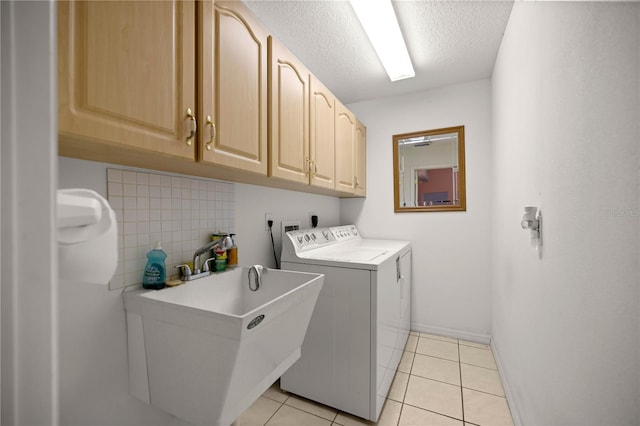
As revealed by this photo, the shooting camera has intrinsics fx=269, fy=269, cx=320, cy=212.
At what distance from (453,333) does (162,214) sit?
2.71 m

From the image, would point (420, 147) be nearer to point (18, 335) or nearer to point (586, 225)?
point (586, 225)

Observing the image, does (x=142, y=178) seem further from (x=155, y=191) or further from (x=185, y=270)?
(x=185, y=270)

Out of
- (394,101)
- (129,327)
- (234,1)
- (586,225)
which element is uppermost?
(394,101)

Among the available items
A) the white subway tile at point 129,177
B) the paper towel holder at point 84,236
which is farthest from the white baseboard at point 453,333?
the paper towel holder at point 84,236

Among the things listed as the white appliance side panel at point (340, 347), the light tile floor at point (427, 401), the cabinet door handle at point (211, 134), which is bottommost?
the light tile floor at point (427, 401)

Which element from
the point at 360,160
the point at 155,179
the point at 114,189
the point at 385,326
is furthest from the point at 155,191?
the point at 360,160

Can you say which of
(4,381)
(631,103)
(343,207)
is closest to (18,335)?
(4,381)

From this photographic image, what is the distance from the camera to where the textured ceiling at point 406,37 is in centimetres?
160

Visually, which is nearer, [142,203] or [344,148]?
[142,203]

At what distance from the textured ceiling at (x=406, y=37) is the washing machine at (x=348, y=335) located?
1378mm

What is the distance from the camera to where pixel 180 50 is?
94 cm

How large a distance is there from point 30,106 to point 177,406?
3.73 feet

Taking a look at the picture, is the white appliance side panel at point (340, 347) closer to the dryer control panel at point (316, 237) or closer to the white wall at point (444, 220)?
the dryer control panel at point (316, 237)

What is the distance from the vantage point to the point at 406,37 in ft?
6.13
